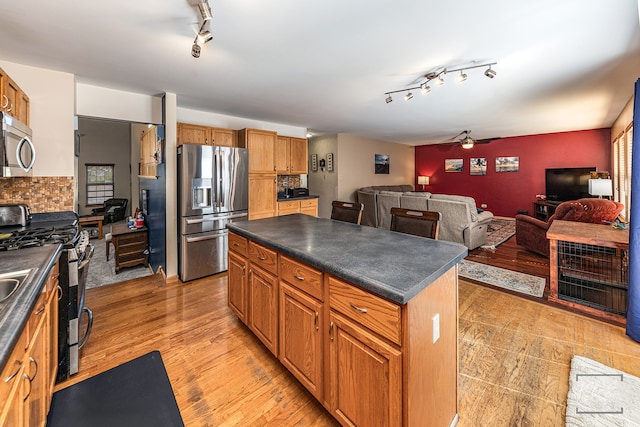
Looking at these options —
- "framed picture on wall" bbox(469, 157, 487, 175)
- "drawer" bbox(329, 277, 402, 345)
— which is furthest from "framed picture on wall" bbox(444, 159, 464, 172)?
"drawer" bbox(329, 277, 402, 345)

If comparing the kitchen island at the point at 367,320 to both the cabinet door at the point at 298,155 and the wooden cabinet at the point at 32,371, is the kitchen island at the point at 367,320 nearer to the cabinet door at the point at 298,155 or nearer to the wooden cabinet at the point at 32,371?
the wooden cabinet at the point at 32,371

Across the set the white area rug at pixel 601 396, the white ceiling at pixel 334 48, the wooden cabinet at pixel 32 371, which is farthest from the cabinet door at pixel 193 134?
the white area rug at pixel 601 396

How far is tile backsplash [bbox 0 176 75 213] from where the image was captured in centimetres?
262

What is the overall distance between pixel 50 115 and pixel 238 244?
2.47 m

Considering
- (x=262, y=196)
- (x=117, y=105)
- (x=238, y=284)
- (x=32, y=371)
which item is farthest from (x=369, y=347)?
(x=117, y=105)

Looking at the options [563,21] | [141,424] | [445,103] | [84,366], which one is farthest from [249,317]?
[445,103]

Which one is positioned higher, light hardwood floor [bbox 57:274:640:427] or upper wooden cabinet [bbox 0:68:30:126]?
upper wooden cabinet [bbox 0:68:30:126]

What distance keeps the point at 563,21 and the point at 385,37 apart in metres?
1.27

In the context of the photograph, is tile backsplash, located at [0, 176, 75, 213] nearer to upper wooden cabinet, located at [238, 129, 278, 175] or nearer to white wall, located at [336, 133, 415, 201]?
upper wooden cabinet, located at [238, 129, 278, 175]

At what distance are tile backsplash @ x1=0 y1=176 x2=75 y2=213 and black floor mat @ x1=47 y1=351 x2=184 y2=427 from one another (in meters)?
2.12

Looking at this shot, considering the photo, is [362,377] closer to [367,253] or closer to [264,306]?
[367,253]

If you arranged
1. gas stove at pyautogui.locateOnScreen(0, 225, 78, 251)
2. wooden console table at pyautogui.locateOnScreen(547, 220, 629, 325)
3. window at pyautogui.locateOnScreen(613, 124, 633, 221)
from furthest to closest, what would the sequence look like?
1. window at pyautogui.locateOnScreen(613, 124, 633, 221)
2. wooden console table at pyautogui.locateOnScreen(547, 220, 629, 325)
3. gas stove at pyautogui.locateOnScreen(0, 225, 78, 251)

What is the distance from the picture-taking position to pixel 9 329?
83 centimetres

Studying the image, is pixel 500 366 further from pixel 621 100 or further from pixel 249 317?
pixel 621 100
